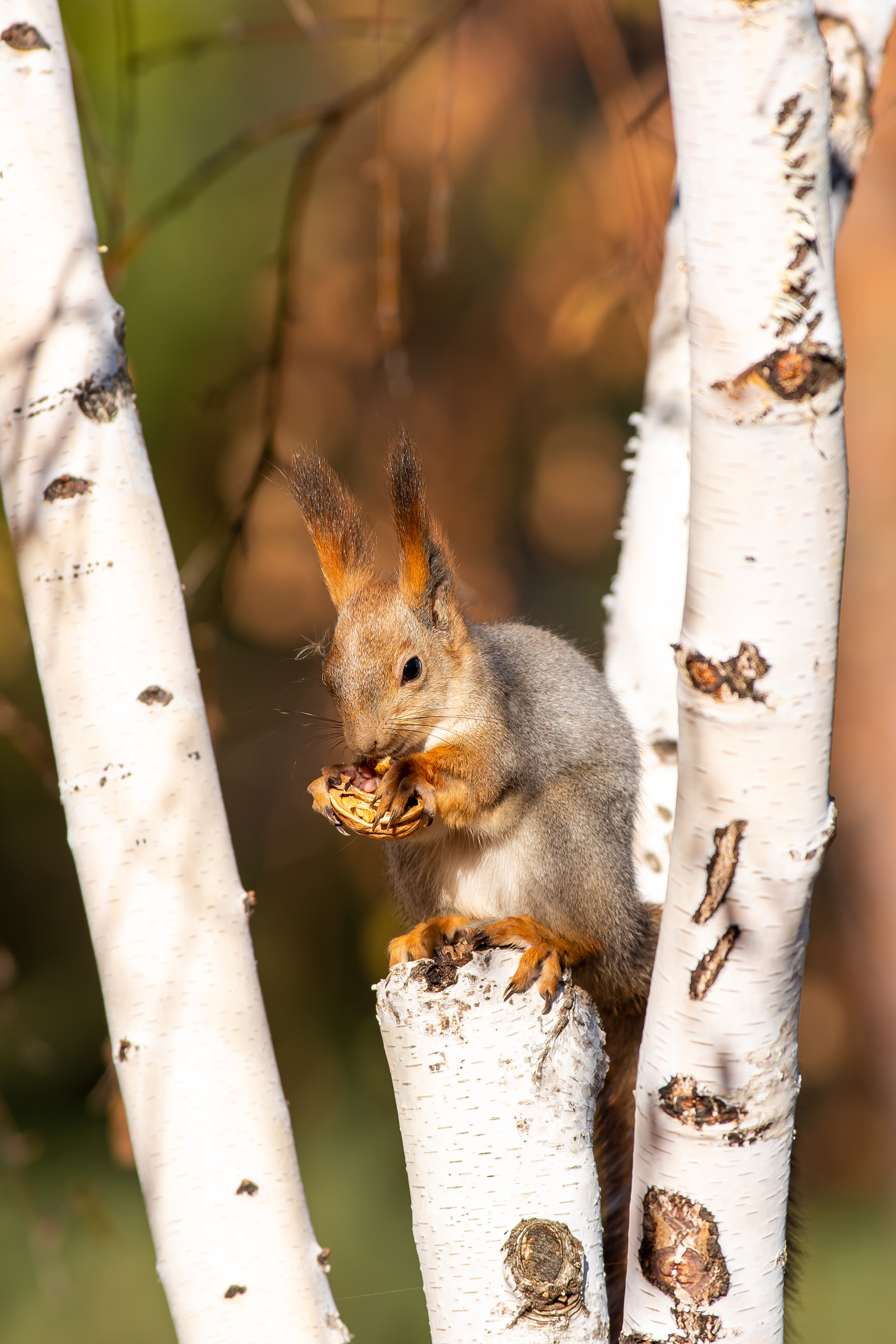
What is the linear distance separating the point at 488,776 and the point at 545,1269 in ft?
1.89

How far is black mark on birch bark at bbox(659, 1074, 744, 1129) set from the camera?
2.82 feet

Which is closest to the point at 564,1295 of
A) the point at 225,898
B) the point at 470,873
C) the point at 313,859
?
the point at 225,898

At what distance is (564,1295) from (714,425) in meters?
0.68

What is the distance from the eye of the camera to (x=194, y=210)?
3.38 meters

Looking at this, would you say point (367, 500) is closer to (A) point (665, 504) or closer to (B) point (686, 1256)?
(A) point (665, 504)

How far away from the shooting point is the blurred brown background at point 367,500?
10.4 ft

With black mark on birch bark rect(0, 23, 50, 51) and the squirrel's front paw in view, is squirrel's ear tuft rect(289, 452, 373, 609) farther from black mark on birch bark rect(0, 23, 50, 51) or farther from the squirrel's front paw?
black mark on birch bark rect(0, 23, 50, 51)

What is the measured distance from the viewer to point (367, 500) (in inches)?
131

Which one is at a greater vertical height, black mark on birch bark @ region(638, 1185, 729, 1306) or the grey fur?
the grey fur

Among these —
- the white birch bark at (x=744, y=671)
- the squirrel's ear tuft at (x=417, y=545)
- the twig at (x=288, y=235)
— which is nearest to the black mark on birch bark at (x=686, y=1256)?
the white birch bark at (x=744, y=671)

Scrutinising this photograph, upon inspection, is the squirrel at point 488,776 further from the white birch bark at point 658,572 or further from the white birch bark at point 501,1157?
the white birch bark at point 501,1157

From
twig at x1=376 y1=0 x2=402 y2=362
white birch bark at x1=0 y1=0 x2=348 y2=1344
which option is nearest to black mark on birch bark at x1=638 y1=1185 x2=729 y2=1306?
white birch bark at x1=0 y1=0 x2=348 y2=1344

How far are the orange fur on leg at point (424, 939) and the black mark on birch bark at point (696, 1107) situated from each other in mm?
368

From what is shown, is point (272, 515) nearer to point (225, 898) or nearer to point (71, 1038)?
point (71, 1038)
